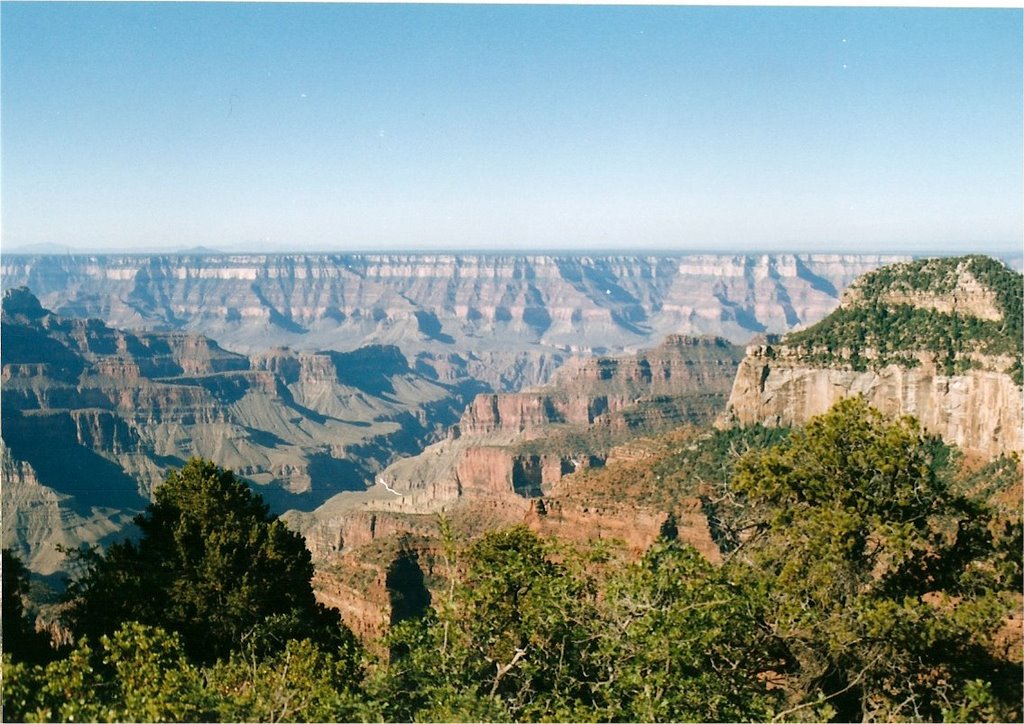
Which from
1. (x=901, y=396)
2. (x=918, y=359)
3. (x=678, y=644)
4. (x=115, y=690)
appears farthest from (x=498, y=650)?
(x=918, y=359)

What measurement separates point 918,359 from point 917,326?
430 cm

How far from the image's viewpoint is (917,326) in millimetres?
63531

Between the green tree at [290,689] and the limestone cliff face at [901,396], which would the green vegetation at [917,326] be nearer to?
the limestone cliff face at [901,396]

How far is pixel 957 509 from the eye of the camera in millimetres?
Answer: 25812

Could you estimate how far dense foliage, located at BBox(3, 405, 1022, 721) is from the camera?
20188 millimetres

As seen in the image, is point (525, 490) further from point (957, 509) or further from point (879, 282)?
point (957, 509)

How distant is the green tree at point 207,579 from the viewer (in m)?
30.8

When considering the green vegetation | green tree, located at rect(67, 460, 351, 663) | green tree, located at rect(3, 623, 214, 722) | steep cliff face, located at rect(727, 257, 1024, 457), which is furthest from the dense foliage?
the green vegetation

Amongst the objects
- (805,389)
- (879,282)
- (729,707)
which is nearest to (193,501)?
(729,707)

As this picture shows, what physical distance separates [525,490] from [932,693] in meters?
108

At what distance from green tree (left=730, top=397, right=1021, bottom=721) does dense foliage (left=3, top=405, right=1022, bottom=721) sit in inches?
2.5

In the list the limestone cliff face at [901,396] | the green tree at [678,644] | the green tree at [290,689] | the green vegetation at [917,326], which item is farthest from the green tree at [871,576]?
the green vegetation at [917,326]

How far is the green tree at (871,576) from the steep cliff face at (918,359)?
94.3ft

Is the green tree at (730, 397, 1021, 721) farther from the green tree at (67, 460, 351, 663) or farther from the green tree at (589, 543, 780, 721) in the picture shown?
the green tree at (67, 460, 351, 663)
